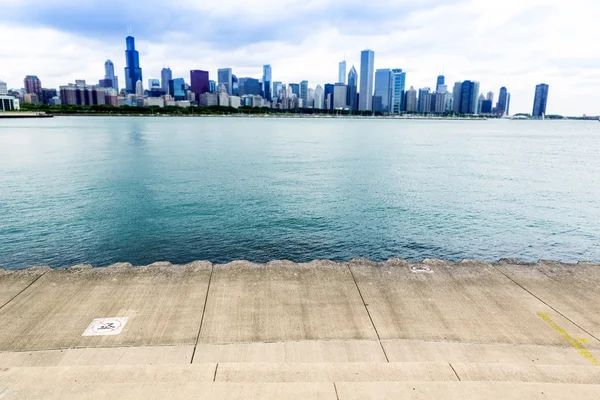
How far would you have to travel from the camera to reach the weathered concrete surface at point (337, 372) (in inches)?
230

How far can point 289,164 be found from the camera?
48219 mm

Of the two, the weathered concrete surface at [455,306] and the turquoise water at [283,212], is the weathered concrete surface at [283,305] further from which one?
the turquoise water at [283,212]

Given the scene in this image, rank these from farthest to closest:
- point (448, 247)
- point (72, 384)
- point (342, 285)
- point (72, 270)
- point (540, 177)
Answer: point (540, 177) → point (448, 247) → point (72, 270) → point (342, 285) → point (72, 384)

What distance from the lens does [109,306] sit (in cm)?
853

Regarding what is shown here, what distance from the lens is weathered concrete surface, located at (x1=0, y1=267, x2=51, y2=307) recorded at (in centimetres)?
902

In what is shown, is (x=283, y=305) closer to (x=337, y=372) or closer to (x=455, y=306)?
(x=337, y=372)

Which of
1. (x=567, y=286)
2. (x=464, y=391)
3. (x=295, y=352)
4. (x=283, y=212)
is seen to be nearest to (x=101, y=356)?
(x=295, y=352)

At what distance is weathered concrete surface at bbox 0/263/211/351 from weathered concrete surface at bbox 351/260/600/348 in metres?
3.94

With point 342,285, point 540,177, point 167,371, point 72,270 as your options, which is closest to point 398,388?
point 167,371

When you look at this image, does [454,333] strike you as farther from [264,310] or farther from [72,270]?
[72,270]

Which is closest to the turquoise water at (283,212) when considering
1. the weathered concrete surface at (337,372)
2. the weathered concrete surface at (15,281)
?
the weathered concrete surface at (15,281)

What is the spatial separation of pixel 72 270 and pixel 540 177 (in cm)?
4710

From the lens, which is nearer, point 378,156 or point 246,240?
point 246,240

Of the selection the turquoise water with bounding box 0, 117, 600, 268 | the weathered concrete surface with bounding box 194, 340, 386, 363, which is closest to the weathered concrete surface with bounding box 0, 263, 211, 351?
the weathered concrete surface with bounding box 194, 340, 386, 363
